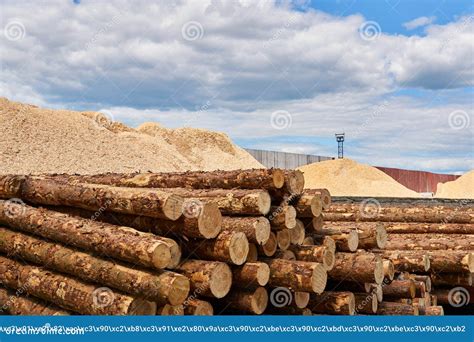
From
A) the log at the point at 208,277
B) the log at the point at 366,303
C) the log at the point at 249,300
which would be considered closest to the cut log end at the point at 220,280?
the log at the point at 208,277

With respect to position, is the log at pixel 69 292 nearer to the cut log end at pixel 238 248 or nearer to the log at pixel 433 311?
the cut log end at pixel 238 248

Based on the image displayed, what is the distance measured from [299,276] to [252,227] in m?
0.80

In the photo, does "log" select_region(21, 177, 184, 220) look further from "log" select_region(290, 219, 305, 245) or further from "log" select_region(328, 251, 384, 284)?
"log" select_region(328, 251, 384, 284)

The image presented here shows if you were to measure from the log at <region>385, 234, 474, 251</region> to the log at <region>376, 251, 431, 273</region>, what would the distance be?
27.1 inches

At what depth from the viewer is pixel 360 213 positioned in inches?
461

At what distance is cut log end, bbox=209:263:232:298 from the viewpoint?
6.17m

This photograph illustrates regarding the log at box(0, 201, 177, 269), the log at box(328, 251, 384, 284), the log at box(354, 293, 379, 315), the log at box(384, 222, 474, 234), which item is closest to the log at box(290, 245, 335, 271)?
the log at box(328, 251, 384, 284)

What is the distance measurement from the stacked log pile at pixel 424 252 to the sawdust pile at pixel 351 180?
19553 mm

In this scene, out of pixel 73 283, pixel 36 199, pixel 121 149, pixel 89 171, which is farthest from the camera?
pixel 121 149

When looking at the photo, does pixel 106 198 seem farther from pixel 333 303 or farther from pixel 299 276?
pixel 333 303

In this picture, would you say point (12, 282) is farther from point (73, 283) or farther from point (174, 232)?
point (174, 232)

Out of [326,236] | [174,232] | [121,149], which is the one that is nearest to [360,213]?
[326,236]

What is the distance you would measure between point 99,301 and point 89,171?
68.5 feet

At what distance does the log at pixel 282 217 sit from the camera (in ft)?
22.6
